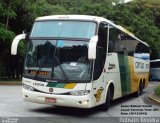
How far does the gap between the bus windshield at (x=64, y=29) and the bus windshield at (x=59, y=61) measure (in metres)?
0.27

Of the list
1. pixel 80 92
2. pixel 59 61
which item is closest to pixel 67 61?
pixel 59 61

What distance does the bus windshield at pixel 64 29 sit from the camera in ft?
45.0

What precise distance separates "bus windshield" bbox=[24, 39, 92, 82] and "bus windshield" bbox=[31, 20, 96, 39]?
0.88 ft

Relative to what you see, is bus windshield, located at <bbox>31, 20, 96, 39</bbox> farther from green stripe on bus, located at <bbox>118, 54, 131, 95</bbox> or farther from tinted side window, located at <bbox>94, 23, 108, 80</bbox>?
green stripe on bus, located at <bbox>118, 54, 131, 95</bbox>

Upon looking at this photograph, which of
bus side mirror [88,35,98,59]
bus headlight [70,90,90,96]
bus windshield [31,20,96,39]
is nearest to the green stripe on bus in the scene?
bus windshield [31,20,96,39]

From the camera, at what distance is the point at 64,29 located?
1390 centimetres

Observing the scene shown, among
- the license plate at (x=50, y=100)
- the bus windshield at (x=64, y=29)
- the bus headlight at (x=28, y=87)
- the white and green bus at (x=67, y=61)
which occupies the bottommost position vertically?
the license plate at (x=50, y=100)

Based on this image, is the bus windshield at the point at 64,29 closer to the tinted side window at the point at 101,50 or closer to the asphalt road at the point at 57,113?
the tinted side window at the point at 101,50

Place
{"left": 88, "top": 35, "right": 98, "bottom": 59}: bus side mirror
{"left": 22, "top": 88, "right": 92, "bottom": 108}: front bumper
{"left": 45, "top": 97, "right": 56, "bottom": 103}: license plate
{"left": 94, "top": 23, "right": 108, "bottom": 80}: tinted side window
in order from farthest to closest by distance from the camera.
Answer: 1. {"left": 94, "top": 23, "right": 108, "bottom": 80}: tinted side window
2. {"left": 45, "top": 97, "right": 56, "bottom": 103}: license plate
3. {"left": 22, "top": 88, "right": 92, "bottom": 108}: front bumper
4. {"left": 88, "top": 35, "right": 98, "bottom": 59}: bus side mirror

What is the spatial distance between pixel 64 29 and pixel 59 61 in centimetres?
121

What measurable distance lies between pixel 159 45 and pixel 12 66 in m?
20.2

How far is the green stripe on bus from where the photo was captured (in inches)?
702

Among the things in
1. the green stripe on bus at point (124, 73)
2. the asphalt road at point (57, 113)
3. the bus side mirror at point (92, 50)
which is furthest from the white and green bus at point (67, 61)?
the green stripe on bus at point (124, 73)

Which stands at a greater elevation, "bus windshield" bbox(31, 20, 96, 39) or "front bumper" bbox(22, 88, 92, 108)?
"bus windshield" bbox(31, 20, 96, 39)
